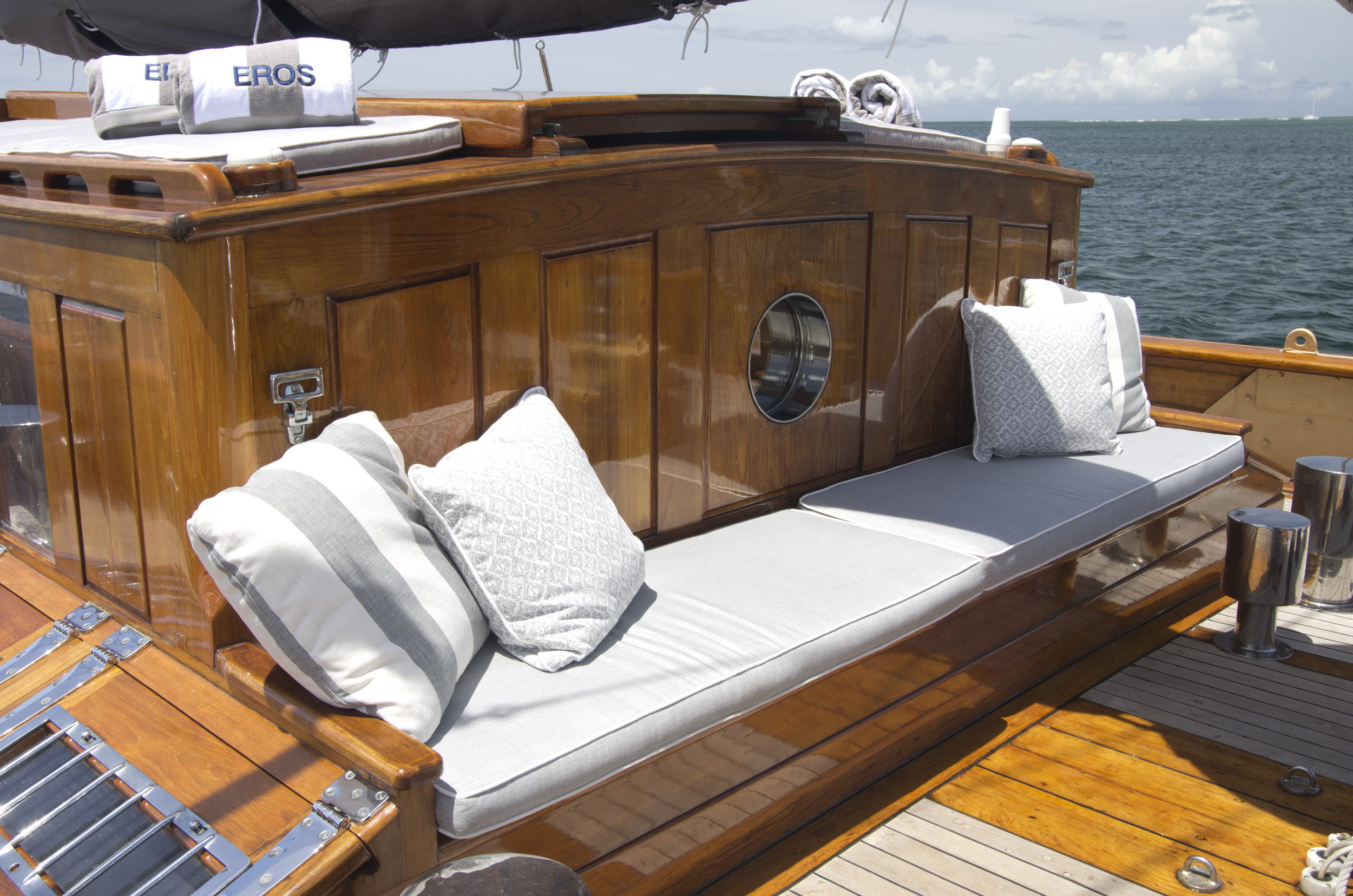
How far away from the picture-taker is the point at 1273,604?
2959mm

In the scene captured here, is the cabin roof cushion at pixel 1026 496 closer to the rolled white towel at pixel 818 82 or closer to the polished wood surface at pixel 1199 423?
the polished wood surface at pixel 1199 423

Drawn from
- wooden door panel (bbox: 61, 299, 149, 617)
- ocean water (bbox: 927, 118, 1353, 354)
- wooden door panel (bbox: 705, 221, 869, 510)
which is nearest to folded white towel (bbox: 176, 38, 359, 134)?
wooden door panel (bbox: 61, 299, 149, 617)

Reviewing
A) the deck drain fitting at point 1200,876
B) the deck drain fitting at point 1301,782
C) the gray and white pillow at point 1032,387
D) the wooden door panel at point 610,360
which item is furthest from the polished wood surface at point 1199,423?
the wooden door panel at point 610,360

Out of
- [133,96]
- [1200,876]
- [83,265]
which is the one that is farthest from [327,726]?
[1200,876]

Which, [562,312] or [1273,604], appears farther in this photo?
[1273,604]

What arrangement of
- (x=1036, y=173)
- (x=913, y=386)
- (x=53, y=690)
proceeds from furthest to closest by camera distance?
1. (x=1036, y=173)
2. (x=913, y=386)
3. (x=53, y=690)

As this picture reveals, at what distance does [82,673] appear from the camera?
6.47 ft

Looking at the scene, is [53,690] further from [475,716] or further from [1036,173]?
[1036,173]

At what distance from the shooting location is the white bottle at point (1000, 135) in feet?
11.8

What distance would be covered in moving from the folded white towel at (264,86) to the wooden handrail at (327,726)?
989 millimetres

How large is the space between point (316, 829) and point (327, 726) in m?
0.15

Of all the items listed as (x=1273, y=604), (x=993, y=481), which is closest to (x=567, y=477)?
(x=993, y=481)

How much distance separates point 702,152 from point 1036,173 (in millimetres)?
1589

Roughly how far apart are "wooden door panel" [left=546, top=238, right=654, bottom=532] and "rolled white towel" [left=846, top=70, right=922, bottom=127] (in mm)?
1566
